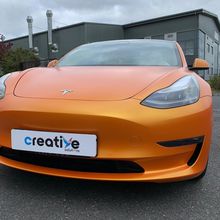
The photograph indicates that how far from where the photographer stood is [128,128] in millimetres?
2100

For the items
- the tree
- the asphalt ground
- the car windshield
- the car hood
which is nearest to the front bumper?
the car hood

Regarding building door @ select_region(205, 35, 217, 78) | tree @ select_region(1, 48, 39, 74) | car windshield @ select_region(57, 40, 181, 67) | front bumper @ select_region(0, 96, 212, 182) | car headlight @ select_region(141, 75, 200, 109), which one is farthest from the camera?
building door @ select_region(205, 35, 217, 78)

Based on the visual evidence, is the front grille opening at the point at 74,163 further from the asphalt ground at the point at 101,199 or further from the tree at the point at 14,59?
the tree at the point at 14,59

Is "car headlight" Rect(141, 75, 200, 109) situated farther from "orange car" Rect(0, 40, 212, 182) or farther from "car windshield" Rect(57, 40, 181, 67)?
"car windshield" Rect(57, 40, 181, 67)

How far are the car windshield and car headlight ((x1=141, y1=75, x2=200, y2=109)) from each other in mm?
752

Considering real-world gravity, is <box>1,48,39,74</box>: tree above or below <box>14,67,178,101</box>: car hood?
below

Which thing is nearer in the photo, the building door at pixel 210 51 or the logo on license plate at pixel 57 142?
the logo on license plate at pixel 57 142

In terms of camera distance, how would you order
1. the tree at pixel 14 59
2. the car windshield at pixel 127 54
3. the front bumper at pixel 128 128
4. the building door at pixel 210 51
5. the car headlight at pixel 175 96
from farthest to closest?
1. the building door at pixel 210 51
2. the tree at pixel 14 59
3. the car windshield at pixel 127 54
4. the car headlight at pixel 175 96
5. the front bumper at pixel 128 128

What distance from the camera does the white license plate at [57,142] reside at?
212 cm

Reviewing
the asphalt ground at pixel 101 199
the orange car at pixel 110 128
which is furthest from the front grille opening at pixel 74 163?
the asphalt ground at pixel 101 199

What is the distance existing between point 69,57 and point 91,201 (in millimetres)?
1761

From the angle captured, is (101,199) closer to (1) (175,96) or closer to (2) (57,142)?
(2) (57,142)

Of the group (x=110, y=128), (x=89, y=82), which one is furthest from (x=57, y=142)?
(x=89, y=82)

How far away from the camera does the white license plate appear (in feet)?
6.96
